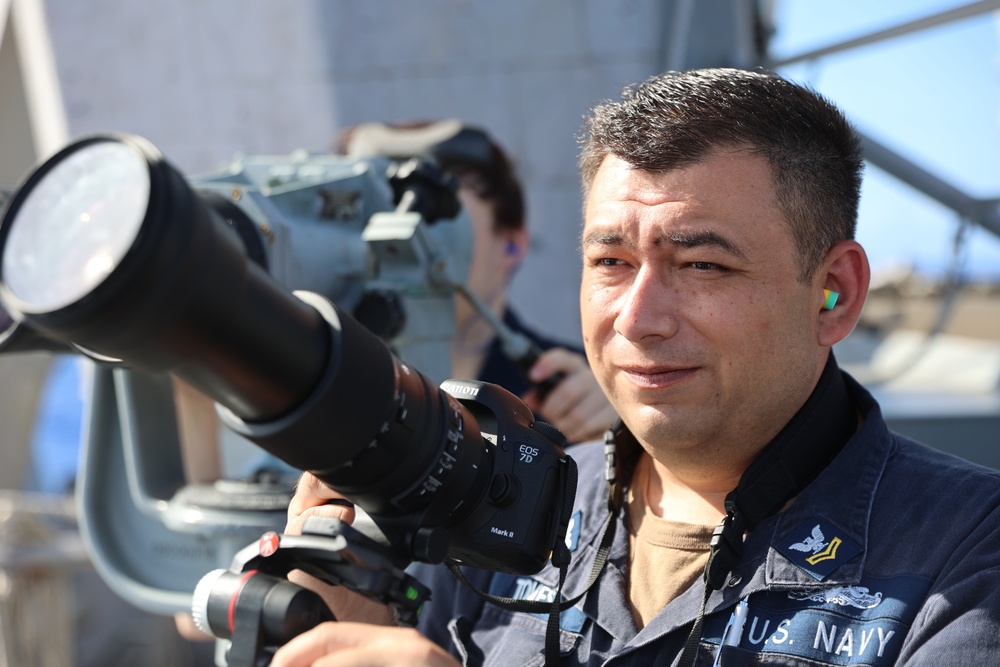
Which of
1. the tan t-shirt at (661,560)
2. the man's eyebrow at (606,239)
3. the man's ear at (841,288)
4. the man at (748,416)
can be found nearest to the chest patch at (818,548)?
the man at (748,416)

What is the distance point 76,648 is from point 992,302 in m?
10.2

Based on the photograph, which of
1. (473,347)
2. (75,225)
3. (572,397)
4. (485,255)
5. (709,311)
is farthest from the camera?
(473,347)

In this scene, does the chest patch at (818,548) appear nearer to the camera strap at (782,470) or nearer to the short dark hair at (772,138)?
the camera strap at (782,470)

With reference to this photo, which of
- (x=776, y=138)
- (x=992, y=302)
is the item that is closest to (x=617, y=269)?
(x=776, y=138)

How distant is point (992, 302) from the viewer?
36.5 feet

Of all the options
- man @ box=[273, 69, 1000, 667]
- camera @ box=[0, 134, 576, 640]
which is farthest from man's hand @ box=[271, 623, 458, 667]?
man @ box=[273, 69, 1000, 667]

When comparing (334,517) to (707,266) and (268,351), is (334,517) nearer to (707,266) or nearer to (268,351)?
(268,351)

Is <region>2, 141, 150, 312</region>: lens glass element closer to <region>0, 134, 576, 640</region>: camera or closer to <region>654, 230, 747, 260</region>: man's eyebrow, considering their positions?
<region>0, 134, 576, 640</region>: camera

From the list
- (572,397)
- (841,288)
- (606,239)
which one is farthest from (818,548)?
(572,397)

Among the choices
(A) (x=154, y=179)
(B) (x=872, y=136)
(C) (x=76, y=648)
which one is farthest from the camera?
(C) (x=76, y=648)

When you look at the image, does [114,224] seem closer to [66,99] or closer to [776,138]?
[776,138]

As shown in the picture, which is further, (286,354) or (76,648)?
(76,648)

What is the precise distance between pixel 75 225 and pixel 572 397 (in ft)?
4.05

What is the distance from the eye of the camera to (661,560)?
126 centimetres
